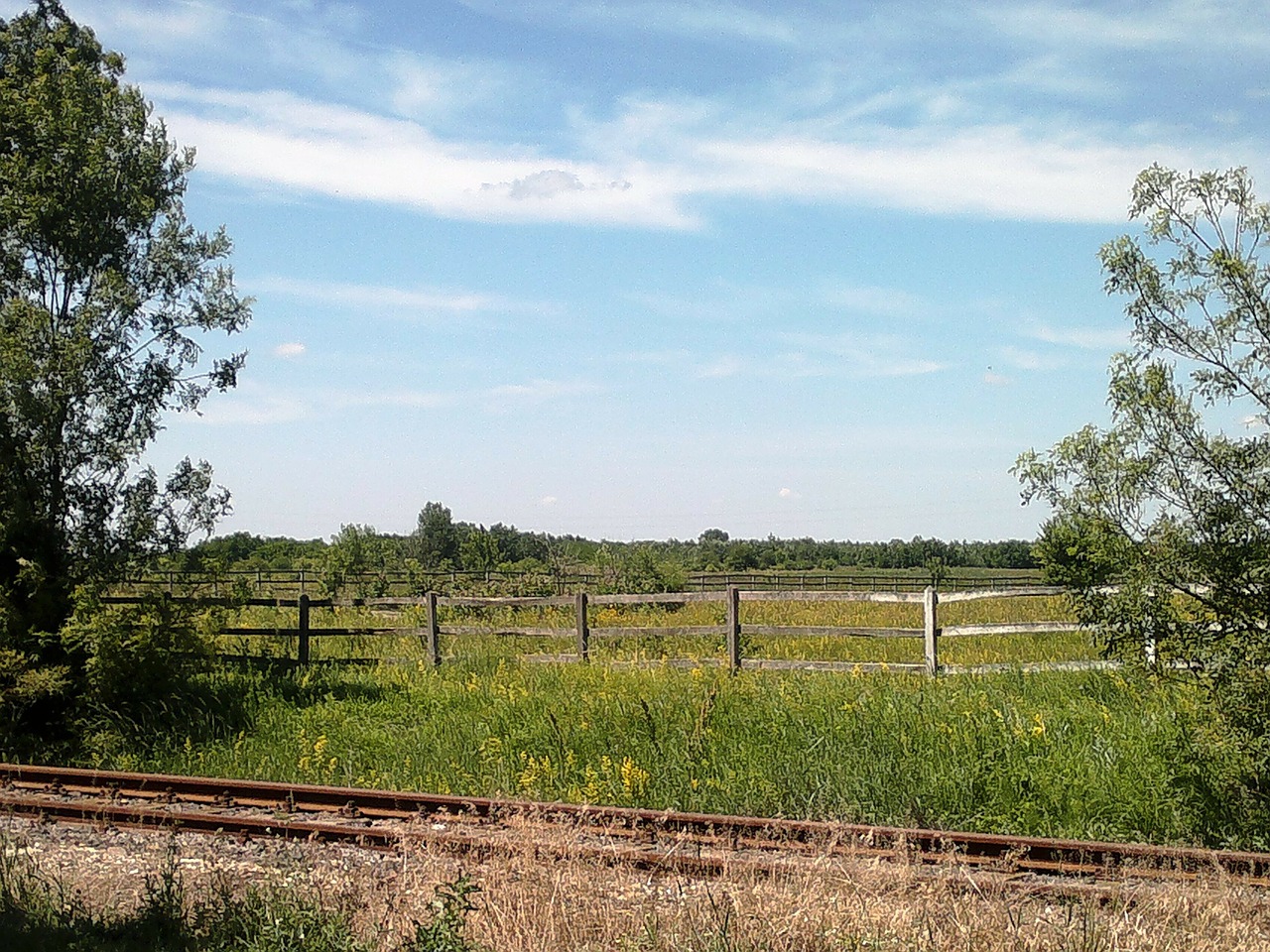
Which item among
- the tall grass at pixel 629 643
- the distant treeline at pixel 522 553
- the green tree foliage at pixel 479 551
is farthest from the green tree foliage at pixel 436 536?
the tall grass at pixel 629 643

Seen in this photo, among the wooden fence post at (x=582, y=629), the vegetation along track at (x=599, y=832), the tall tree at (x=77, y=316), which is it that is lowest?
the vegetation along track at (x=599, y=832)

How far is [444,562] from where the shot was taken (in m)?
69.1

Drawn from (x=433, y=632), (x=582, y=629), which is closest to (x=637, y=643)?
(x=582, y=629)

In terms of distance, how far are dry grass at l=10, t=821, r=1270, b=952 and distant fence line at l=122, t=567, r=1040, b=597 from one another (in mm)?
7433

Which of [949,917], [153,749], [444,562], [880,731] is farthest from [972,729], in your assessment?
[444,562]

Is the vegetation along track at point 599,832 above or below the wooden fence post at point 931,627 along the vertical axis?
below

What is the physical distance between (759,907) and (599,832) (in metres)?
2.38

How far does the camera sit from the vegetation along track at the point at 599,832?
7289 millimetres

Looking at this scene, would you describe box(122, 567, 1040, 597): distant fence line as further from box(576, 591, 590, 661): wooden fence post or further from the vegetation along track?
the vegetation along track

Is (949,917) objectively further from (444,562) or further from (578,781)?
(444,562)

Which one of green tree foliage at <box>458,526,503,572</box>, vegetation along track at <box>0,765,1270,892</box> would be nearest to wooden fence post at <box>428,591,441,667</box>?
vegetation along track at <box>0,765,1270,892</box>

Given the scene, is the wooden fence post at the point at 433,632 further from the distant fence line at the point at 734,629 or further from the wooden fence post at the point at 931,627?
the wooden fence post at the point at 931,627

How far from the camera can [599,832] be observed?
8.20 metres

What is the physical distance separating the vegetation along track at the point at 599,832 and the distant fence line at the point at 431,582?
459 centimetres
